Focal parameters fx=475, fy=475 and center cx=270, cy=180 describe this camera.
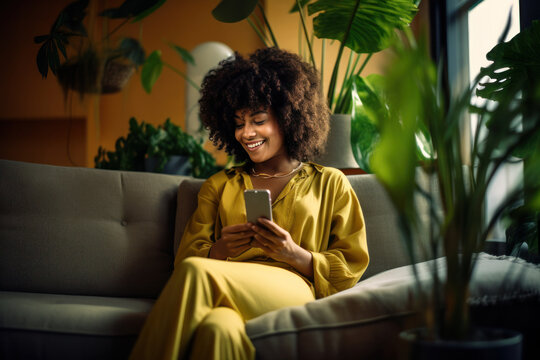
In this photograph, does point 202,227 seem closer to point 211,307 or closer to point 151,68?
point 211,307

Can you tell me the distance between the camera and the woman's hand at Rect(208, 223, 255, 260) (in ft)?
4.36

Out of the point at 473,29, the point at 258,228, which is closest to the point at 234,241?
the point at 258,228

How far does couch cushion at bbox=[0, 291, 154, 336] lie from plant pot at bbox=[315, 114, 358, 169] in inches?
38.8

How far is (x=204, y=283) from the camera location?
112cm

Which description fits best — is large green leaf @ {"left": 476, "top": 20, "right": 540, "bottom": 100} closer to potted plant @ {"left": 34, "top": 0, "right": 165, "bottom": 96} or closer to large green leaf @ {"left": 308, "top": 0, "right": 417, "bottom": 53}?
large green leaf @ {"left": 308, "top": 0, "right": 417, "bottom": 53}

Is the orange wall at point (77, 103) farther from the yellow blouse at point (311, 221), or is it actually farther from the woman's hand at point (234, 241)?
the woman's hand at point (234, 241)

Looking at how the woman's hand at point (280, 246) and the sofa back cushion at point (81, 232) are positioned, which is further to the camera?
the sofa back cushion at point (81, 232)

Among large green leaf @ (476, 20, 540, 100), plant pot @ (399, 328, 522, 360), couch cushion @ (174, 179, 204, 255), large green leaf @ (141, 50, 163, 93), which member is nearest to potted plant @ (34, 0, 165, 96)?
large green leaf @ (141, 50, 163, 93)

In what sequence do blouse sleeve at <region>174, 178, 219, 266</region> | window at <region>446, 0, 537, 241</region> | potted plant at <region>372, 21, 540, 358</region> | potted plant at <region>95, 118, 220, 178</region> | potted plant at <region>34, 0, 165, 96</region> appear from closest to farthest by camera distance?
potted plant at <region>372, 21, 540, 358</region>
blouse sleeve at <region>174, 178, 219, 266</region>
potted plant at <region>34, 0, 165, 96</region>
potted plant at <region>95, 118, 220, 178</region>
window at <region>446, 0, 537, 241</region>

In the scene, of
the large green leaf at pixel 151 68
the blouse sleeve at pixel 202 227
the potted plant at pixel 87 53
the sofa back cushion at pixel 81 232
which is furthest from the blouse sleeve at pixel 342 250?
the large green leaf at pixel 151 68

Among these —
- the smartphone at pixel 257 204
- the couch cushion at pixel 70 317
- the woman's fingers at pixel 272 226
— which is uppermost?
the smartphone at pixel 257 204

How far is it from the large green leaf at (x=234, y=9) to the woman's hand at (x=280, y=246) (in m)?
0.91

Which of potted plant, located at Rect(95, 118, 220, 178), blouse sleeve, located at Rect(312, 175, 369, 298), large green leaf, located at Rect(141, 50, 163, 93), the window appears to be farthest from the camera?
large green leaf, located at Rect(141, 50, 163, 93)

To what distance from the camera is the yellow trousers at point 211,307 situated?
1001mm
